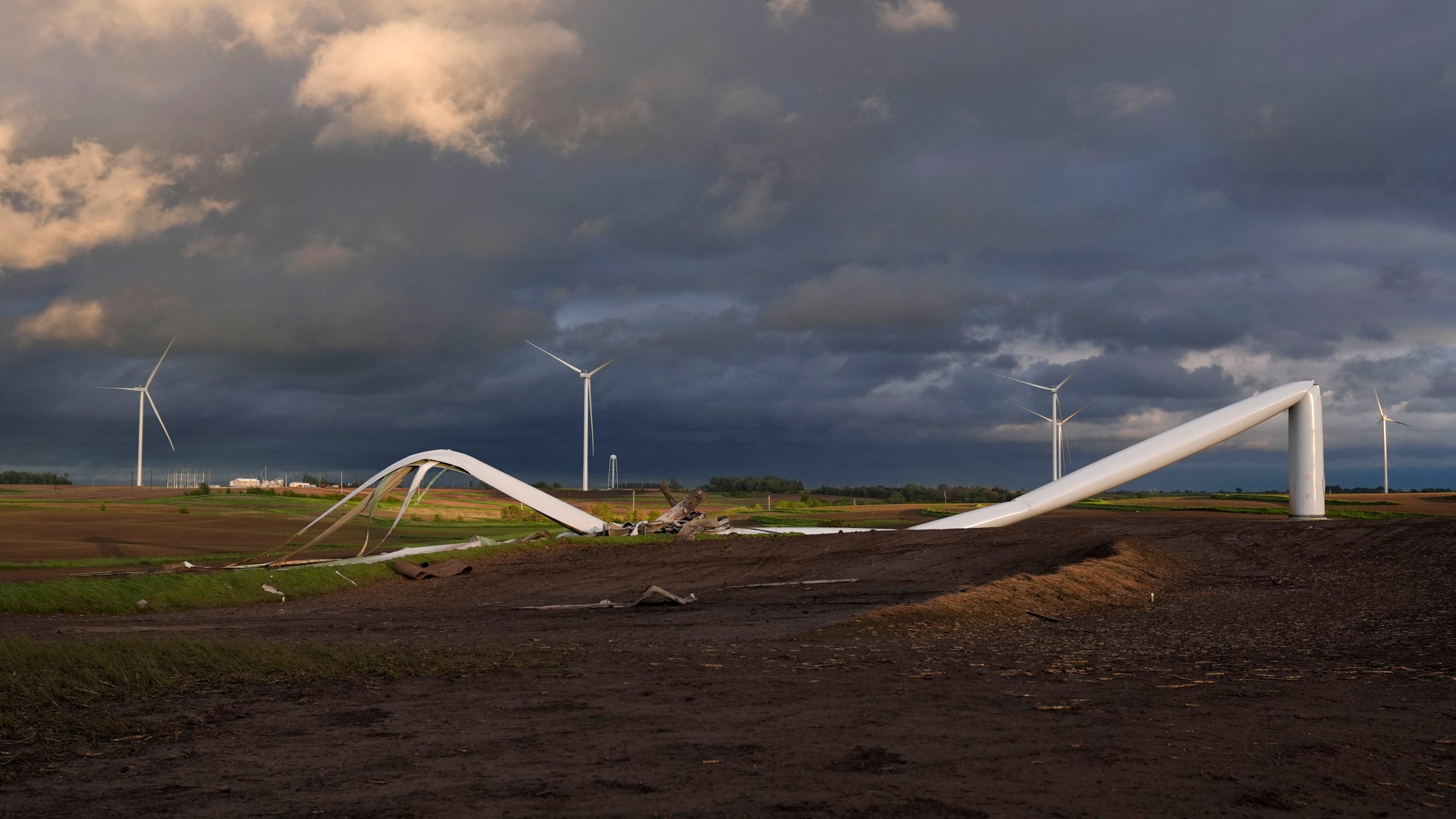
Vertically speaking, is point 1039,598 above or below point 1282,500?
below

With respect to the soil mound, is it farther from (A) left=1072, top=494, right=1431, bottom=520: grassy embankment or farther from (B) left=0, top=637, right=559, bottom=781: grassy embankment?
(A) left=1072, top=494, right=1431, bottom=520: grassy embankment

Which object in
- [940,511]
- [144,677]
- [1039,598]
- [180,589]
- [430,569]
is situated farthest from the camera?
[940,511]

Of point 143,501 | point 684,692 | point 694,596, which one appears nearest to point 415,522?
point 143,501

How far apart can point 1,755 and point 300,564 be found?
24603 millimetres

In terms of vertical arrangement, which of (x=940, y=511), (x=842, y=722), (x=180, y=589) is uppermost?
(x=842, y=722)

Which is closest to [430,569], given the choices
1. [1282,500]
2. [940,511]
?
[940,511]

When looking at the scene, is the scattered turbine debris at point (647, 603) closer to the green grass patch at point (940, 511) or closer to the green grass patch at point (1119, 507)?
the green grass patch at point (940, 511)

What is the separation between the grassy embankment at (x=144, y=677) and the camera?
28.9ft

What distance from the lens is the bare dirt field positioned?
6641mm

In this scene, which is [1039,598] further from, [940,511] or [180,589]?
[940,511]

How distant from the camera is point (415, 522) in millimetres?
62594

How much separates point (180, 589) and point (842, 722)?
22340 millimetres

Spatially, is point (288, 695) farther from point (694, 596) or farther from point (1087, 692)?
point (694, 596)

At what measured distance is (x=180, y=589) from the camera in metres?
25.5
